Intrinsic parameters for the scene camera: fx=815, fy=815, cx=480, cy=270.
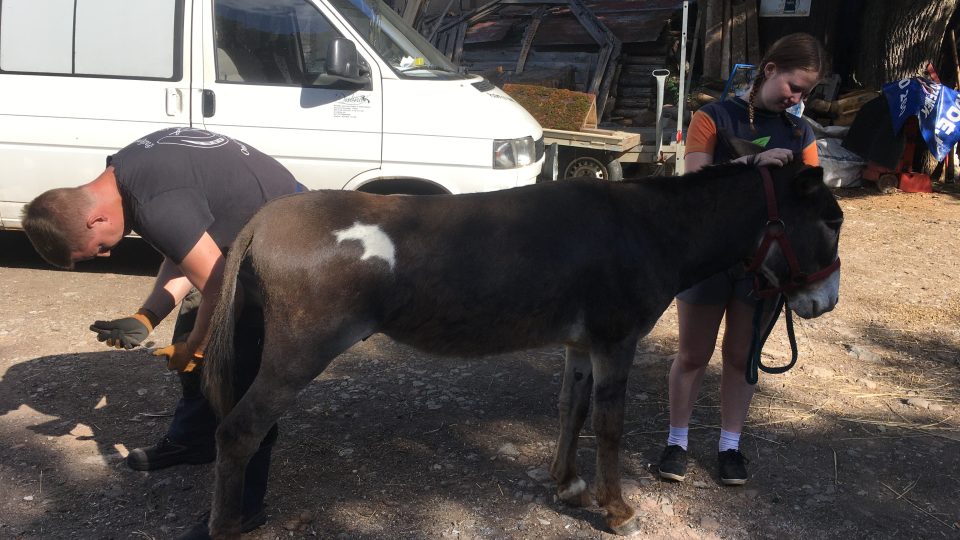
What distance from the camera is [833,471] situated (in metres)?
3.97

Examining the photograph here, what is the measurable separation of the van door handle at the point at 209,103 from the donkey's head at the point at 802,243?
168 inches

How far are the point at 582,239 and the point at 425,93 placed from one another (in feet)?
10.5

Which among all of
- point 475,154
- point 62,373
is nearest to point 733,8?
point 475,154

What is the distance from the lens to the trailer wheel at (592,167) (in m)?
9.12

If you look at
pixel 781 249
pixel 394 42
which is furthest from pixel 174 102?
pixel 781 249

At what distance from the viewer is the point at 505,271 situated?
3.16m

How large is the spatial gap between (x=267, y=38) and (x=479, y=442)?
366 centimetres

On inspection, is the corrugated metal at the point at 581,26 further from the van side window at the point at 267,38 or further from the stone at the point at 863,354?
the stone at the point at 863,354

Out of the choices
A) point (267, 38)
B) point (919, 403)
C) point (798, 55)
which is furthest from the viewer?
point (267, 38)

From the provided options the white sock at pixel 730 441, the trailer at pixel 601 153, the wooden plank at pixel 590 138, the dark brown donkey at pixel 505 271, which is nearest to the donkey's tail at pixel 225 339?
the dark brown donkey at pixel 505 271

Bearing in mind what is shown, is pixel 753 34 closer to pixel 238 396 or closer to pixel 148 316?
pixel 148 316

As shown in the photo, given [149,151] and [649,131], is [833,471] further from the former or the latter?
[649,131]

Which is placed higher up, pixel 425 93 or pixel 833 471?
pixel 425 93

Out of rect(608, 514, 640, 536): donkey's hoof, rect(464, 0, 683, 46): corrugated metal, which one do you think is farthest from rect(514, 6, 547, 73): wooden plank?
rect(608, 514, 640, 536): donkey's hoof
